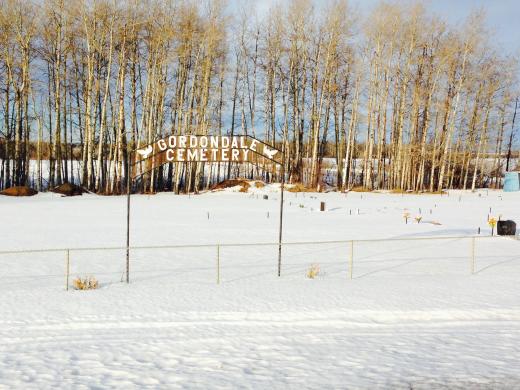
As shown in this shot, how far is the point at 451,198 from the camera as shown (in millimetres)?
33312

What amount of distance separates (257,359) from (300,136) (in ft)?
120

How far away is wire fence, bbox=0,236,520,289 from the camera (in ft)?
37.1

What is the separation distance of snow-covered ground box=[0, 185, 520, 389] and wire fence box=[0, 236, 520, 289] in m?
0.07

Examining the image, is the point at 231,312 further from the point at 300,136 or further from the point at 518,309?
the point at 300,136

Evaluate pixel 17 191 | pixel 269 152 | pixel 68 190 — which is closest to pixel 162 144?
pixel 269 152

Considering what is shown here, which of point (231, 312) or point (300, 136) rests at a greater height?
point (300, 136)

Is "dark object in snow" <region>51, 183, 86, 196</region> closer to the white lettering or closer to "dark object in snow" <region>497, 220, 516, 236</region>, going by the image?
the white lettering

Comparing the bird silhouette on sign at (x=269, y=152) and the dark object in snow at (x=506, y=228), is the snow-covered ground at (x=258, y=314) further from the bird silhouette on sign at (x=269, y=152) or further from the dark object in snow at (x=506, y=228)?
the bird silhouette on sign at (x=269, y=152)

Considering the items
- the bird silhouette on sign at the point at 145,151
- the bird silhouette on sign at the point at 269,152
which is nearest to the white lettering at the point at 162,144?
the bird silhouette on sign at the point at 145,151

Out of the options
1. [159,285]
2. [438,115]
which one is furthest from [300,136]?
[159,285]

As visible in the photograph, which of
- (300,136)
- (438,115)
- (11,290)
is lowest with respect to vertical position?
(11,290)

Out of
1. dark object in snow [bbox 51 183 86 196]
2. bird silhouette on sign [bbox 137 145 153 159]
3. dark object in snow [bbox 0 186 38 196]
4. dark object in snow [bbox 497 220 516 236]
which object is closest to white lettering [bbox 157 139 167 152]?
bird silhouette on sign [bbox 137 145 153 159]

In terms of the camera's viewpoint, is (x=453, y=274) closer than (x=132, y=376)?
No

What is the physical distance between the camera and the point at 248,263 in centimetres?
1332
